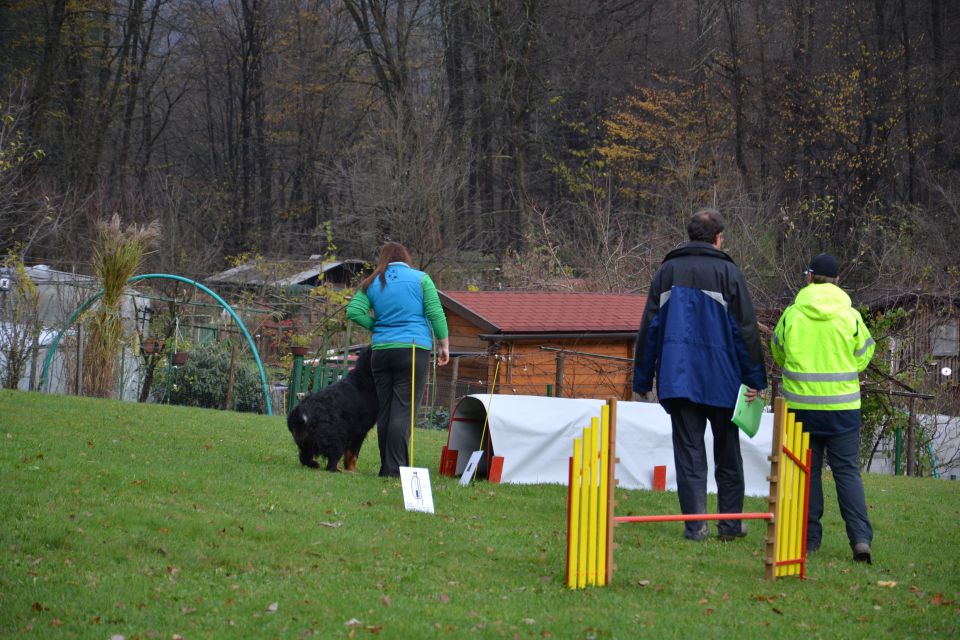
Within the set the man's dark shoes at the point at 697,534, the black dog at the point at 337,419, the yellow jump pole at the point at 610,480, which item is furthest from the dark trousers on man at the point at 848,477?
the black dog at the point at 337,419

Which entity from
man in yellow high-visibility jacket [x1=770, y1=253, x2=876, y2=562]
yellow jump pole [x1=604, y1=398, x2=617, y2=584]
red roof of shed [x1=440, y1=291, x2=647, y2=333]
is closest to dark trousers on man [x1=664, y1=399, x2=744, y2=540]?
man in yellow high-visibility jacket [x1=770, y1=253, x2=876, y2=562]

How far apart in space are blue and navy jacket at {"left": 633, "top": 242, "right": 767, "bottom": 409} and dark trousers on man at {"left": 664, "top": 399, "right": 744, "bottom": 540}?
0.48 ft

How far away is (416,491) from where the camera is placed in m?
6.98

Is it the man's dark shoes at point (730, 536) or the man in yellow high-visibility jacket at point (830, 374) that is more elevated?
the man in yellow high-visibility jacket at point (830, 374)

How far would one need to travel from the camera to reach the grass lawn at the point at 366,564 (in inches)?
178

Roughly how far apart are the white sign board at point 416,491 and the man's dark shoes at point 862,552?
2.62 m

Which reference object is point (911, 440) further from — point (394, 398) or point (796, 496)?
point (796, 496)

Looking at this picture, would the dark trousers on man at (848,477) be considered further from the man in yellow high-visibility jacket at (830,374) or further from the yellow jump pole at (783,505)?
the yellow jump pole at (783,505)

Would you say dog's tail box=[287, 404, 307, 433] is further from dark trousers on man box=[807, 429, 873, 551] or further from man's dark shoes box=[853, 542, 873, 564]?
man's dark shoes box=[853, 542, 873, 564]

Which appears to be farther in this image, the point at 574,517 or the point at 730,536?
the point at 730,536

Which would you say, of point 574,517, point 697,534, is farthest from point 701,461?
point 574,517

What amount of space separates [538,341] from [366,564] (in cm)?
1265

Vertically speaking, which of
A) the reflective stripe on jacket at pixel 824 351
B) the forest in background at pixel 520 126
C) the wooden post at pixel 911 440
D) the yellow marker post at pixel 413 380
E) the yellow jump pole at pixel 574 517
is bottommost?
the wooden post at pixel 911 440

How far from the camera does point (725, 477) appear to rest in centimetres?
654
